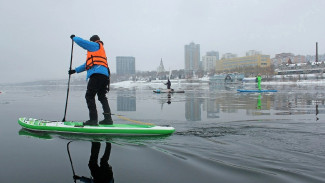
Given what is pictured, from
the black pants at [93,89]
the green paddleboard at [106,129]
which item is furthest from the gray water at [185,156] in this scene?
the black pants at [93,89]

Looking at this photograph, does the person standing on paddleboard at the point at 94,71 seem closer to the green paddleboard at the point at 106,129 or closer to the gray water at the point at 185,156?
the green paddleboard at the point at 106,129

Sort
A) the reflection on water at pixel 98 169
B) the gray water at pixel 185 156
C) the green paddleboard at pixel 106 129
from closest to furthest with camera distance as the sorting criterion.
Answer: the reflection on water at pixel 98 169, the gray water at pixel 185 156, the green paddleboard at pixel 106 129

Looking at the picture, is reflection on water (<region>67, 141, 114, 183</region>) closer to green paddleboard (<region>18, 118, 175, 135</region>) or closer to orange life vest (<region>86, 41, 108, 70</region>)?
green paddleboard (<region>18, 118, 175, 135</region>)

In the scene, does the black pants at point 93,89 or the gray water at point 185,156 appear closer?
the gray water at point 185,156

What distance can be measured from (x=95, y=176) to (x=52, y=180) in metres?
0.50

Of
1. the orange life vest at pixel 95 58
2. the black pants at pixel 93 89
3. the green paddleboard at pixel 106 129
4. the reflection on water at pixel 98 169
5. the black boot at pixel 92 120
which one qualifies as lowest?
the reflection on water at pixel 98 169

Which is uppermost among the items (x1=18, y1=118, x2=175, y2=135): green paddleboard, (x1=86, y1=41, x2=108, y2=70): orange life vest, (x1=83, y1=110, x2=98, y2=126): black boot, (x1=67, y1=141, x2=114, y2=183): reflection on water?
(x1=86, y1=41, x2=108, y2=70): orange life vest

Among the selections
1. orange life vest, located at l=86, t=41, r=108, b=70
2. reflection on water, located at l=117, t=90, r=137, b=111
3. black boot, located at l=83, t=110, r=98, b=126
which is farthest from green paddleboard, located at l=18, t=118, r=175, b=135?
reflection on water, located at l=117, t=90, r=137, b=111

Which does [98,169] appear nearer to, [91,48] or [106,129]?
[106,129]

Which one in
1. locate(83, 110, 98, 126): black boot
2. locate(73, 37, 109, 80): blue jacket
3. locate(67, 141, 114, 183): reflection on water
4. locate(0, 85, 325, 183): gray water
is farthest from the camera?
locate(83, 110, 98, 126): black boot

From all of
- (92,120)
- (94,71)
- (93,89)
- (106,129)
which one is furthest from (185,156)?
(94,71)

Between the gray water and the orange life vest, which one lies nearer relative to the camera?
the gray water

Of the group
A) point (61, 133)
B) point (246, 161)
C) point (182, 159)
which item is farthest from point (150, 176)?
point (61, 133)

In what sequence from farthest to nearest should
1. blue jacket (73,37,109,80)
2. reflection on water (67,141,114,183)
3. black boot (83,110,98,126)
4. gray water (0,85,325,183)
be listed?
black boot (83,110,98,126), blue jacket (73,37,109,80), gray water (0,85,325,183), reflection on water (67,141,114,183)
